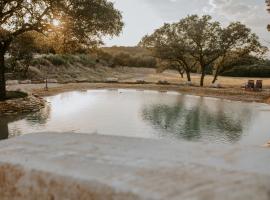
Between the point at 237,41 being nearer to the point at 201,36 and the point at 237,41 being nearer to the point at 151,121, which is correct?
the point at 201,36

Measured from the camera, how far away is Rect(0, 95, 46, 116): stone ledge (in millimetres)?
24922

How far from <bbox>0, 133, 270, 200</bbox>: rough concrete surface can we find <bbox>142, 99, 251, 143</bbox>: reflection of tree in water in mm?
16458

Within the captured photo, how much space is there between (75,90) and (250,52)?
2767 centimetres

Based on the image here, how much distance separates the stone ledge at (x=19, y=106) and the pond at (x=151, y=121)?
3.17ft

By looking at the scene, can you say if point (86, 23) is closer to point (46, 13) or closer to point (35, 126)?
point (46, 13)

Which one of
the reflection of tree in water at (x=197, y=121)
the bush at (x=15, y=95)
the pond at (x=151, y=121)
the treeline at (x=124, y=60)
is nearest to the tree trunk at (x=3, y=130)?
the pond at (x=151, y=121)

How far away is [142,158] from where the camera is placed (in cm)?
201

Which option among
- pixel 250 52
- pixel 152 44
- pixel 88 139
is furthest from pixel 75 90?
pixel 88 139

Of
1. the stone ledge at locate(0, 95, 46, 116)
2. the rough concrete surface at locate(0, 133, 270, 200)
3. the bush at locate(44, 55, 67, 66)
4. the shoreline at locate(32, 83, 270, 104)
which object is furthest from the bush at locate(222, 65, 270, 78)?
the rough concrete surface at locate(0, 133, 270, 200)

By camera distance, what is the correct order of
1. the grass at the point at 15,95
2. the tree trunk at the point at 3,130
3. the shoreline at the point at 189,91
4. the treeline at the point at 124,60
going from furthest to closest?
the treeline at the point at 124,60 < the shoreline at the point at 189,91 < the grass at the point at 15,95 < the tree trunk at the point at 3,130

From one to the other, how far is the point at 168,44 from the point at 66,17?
1287 inches

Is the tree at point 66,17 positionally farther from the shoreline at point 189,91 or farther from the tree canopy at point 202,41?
the tree canopy at point 202,41

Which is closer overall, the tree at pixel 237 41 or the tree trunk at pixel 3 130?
the tree trunk at pixel 3 130

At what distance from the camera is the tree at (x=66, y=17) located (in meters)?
24.1
